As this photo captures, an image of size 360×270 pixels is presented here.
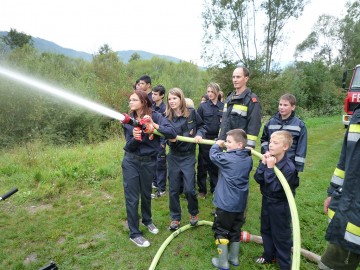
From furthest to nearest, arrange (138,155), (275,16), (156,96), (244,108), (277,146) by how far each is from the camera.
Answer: (275,16)
(156,96)
(244,108)
(138,155)
(277,146)

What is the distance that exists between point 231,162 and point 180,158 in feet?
3.81

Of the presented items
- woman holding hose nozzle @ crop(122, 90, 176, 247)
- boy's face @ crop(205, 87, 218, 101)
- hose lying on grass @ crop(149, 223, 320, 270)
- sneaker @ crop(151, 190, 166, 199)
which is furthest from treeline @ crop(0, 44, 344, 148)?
hose lying on grass @ crop(149, 223, 320, 270)

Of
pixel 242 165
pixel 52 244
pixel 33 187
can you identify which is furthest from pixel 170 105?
pixel 33 187

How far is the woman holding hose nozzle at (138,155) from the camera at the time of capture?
3.67 metres

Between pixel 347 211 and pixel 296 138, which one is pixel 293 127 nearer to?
pixel 296 138

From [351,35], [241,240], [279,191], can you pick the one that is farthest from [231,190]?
[351,35]

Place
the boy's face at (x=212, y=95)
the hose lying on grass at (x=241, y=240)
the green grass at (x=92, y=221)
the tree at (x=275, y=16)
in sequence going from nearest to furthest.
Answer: the hose lying on grass at (x=241, y=240), the green grass at (x=92, y=221), the boy's face at (x=212, y=95), the tree at (x=275, y=16)

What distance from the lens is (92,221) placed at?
4.69 meters

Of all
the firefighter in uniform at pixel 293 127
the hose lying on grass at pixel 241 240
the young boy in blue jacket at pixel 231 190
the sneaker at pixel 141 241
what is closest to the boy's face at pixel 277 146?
the young boy in blue jacket at pixel 231 190

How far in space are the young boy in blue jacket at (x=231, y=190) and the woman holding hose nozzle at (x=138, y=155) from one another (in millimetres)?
905

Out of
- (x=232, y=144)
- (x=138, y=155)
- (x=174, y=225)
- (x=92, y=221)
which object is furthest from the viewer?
(x=92, y=221)

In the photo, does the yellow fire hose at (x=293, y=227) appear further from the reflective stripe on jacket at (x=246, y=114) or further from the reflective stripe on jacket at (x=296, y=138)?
the reflective stripe on jacket at (x=296, y=138)

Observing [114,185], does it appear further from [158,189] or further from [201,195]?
[201,195]

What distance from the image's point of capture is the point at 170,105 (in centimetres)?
420
